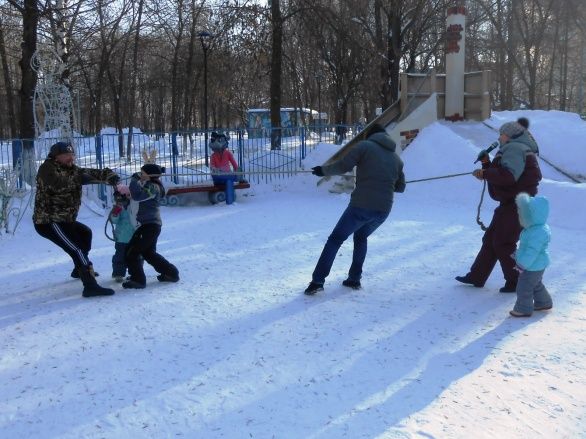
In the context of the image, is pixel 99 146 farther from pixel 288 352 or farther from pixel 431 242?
pixel 288 352

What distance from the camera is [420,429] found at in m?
3.02

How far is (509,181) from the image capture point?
5043 mm

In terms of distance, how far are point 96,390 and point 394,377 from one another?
1.81m

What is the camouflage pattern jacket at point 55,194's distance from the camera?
216 inches

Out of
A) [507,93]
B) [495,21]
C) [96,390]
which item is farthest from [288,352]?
[507,93]

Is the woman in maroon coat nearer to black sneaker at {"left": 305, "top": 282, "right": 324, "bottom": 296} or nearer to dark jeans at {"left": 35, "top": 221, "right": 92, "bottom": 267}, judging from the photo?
black sneaker at {"left": 305, "top": 282, "right": 324, "bottom": 296}

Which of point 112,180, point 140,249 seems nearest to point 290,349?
point 140,249

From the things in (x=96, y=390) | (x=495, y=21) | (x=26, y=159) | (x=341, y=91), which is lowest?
(x=96, y=390)

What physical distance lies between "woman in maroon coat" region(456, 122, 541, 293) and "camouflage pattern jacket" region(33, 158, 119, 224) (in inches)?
148

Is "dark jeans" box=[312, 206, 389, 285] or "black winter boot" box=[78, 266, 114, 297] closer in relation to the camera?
"dark jeans" box=[312, 206, 389, 285]

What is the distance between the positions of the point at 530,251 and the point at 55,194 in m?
4.18

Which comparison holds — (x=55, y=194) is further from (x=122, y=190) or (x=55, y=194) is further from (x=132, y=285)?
(x=132, y=285)

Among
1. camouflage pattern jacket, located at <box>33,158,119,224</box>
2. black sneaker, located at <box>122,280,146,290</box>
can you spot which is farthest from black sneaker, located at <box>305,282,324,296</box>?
camouflage pattern jacket, located at <box>33,158,119,224</box>

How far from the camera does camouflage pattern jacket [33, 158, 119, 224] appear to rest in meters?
5.48
